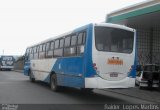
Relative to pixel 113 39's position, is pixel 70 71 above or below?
below

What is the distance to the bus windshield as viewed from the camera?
1314 cm

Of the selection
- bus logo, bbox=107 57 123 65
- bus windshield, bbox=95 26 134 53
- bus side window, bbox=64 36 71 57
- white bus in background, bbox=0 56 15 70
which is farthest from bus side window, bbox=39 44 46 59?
white bus in background, bbox=0 56 15 70

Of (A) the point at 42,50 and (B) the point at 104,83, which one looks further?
(A) the point at 42,50

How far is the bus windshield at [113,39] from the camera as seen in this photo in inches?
517

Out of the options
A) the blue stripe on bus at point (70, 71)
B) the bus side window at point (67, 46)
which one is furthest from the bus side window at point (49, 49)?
the bus side window at point (67, 46)

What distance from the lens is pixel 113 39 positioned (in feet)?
44.1

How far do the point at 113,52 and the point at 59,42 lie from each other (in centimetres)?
420

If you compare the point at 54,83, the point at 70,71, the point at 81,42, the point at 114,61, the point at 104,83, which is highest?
the point at 81,42

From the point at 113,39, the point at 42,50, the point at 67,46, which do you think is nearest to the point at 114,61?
the point at 113,39

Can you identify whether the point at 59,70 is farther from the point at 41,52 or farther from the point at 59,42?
the point at 41,52

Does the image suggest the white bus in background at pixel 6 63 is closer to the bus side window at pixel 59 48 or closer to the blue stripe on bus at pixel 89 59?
the bus side window at pixel 59 48

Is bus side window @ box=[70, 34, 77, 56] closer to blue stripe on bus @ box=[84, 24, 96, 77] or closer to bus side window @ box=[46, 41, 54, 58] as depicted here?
blue stripe on bus @ box=[84, 24, 96, 77]

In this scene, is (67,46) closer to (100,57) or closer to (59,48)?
(59,48)

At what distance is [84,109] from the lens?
37.3 ft
